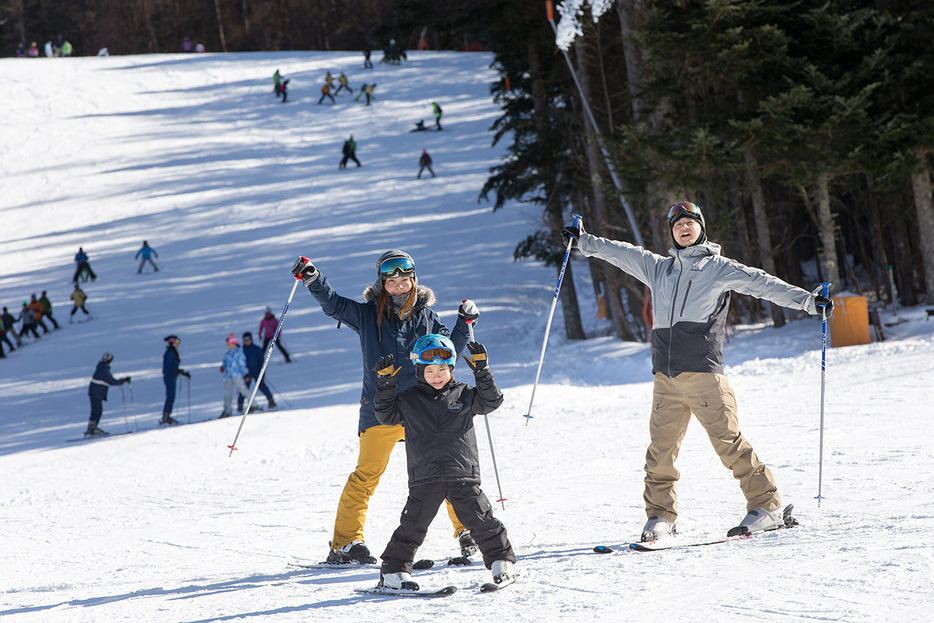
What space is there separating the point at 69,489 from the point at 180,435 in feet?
9.29

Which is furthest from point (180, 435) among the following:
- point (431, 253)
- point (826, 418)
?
point (431, 253)

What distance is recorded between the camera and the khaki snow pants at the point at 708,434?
181 inches

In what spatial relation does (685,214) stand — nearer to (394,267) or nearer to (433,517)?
(394,267)

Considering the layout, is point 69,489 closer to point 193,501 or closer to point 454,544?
point 193,501

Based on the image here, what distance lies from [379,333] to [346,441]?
246 inches

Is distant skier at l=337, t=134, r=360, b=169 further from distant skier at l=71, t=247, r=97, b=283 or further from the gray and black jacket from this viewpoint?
the gray and black jacket

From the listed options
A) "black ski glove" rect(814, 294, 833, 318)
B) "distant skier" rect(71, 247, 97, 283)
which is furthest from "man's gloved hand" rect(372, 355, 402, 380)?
"distant skier" rect(71, 247, 97, 283)

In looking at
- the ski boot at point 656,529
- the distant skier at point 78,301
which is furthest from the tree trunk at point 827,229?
the distant skier at point 78,301

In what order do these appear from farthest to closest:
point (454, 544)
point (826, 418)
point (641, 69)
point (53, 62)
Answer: point (53, 62) → point (641, 69) → point (826, 418) → point (454, 544)

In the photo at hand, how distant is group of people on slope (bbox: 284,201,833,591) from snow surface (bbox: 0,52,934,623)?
1.01ft

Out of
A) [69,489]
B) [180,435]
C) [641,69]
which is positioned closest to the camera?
[69,489]

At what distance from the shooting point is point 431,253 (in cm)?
2733

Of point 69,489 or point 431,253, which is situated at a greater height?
point 431,253

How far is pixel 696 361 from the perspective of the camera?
15.1ft
